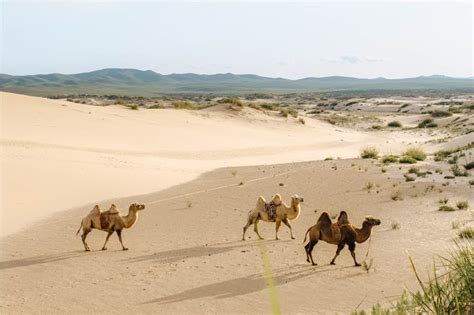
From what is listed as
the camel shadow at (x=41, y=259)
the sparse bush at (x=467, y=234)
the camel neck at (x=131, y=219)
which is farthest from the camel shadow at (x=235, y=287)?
the sparse bush at (x=467, y=234)

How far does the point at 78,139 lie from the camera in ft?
92.6

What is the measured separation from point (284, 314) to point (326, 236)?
2297mm

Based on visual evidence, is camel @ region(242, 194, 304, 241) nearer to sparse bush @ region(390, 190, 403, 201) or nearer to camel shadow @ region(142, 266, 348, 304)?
camel shadow @ region(142, 266, 348, 304)

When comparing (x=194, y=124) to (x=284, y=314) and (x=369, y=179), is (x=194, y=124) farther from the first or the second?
(x=284, y=314)

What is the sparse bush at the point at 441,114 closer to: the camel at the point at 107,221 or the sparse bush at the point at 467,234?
the sparse bush at the point at 467,234

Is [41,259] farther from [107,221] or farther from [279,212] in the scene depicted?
[279,212]

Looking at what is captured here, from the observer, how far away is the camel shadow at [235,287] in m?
8.19

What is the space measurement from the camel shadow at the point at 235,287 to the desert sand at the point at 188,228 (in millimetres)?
18

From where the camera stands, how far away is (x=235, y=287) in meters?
8.58

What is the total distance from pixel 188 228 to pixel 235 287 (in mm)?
4417

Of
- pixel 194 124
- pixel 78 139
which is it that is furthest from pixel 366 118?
pixel 78 139

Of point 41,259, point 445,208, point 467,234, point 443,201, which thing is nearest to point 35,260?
point 41,259

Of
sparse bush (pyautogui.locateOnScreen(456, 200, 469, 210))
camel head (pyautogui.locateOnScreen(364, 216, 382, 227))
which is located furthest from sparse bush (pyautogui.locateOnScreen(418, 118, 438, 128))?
camel head (pyautogui.locateOnScreen(364, 216, 382, 227))

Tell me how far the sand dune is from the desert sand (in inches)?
4.7
